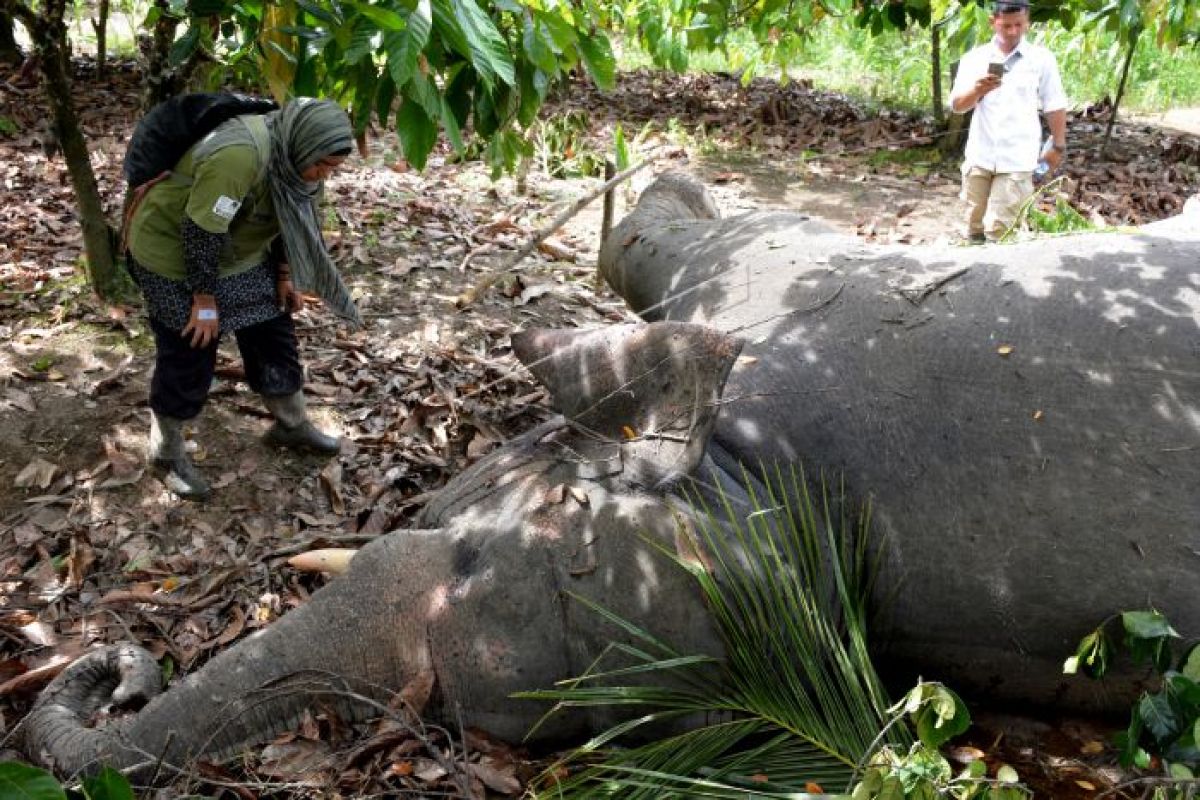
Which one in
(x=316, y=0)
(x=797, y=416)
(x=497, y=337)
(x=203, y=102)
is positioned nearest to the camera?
(x=316, y=0)

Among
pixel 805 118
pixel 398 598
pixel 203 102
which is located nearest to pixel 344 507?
pixel 398 598

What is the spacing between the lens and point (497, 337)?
5.00m

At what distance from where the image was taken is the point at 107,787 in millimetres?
1636

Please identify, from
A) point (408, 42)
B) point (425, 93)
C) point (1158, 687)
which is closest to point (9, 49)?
point (425, 93)

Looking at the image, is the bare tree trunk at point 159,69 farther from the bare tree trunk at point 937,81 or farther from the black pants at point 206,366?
the bare tree trunk at point 937,81

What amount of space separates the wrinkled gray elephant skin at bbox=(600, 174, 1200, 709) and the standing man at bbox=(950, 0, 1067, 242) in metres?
2.43

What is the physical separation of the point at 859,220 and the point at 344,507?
4.52 m

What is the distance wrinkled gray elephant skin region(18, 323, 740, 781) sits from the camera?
259 centimetres

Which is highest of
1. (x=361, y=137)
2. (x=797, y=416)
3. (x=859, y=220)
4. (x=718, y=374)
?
(x=361, y=137)

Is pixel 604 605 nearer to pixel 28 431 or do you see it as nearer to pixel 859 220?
pixel 28 431

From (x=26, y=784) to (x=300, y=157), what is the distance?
2.27 metres

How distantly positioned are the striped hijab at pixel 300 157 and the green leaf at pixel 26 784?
219 cm

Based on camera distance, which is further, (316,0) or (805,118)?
(805,118)

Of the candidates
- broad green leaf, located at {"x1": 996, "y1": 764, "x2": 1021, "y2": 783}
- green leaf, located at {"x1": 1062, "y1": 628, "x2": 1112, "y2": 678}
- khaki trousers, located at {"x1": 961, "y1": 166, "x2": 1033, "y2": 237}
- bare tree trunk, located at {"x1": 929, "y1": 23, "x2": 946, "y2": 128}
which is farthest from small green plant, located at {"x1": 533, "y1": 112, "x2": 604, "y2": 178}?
broad green leaf, located at {"x1": 996, "y1": 764, "x2": 1021, "y2": 783}
